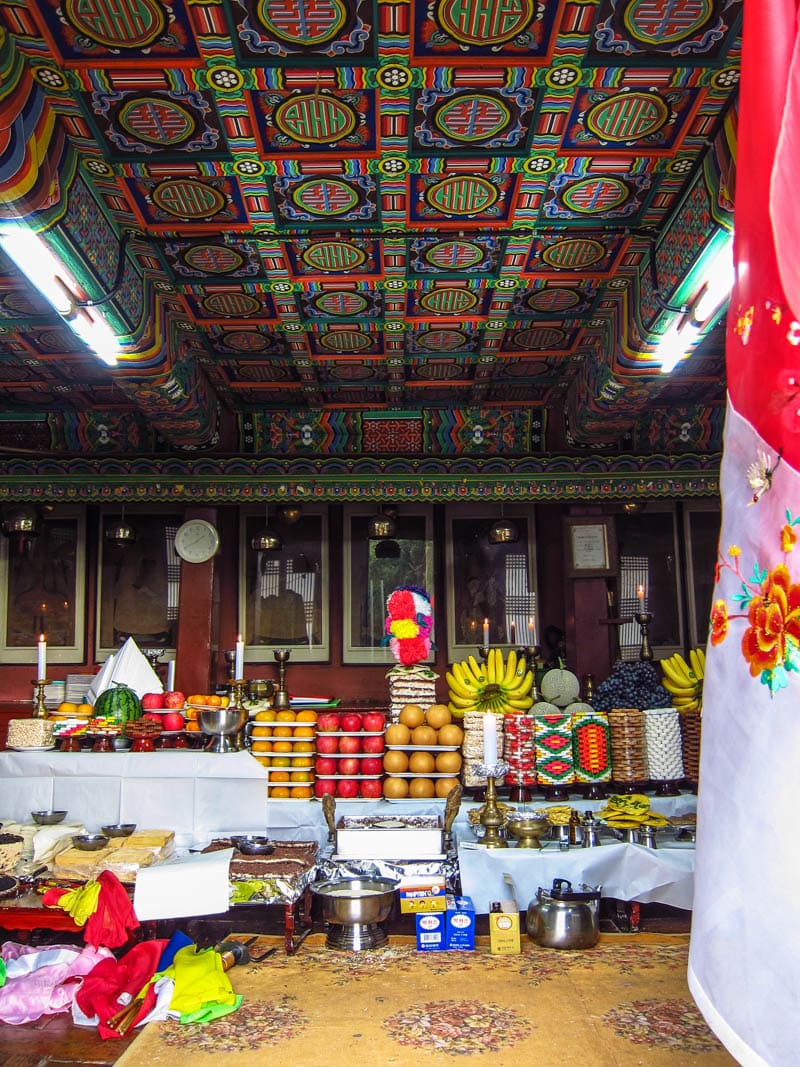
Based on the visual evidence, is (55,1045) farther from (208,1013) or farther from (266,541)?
(266,541)

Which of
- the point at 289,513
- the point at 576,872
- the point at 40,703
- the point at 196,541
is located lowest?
the point at 576,872

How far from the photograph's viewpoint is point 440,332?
7328mm

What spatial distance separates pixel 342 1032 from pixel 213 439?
6.13 m

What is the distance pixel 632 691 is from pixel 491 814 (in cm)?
157

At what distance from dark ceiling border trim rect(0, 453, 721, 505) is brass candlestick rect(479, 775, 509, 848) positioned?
13.2 ft

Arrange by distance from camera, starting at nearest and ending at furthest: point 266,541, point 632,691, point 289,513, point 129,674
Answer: point 632,691, point 129,674, point 266,541, point 289,513

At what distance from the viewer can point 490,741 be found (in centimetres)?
557

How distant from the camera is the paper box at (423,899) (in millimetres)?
5137

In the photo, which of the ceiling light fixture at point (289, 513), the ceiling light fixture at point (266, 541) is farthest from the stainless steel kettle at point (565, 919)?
the ceiling light fixture at point (289, 513)

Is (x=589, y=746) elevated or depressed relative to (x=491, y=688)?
depressed

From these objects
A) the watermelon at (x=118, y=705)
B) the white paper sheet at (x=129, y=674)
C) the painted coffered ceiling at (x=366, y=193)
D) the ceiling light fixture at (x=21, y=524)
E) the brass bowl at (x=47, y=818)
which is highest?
the painted coffered ceiling at (x=366, y=193)

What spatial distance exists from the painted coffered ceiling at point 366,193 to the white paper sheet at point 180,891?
3514 millimetres

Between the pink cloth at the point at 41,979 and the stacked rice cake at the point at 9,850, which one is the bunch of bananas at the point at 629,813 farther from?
the stacked rice cake at the point at 9,850

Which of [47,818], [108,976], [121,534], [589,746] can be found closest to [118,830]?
[47,818]
